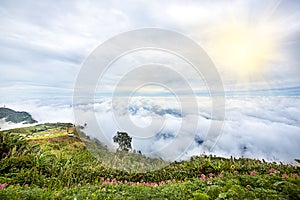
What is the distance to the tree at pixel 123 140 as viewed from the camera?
10422 mm

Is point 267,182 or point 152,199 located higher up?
point 267,182

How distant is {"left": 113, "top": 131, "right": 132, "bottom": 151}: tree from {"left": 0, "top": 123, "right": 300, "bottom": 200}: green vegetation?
1.38 ft

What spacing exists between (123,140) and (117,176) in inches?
138

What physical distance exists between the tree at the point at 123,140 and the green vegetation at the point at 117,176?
42 cm

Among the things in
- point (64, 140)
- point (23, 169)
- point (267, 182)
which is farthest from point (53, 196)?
point (64, 140)

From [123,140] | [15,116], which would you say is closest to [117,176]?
[123,140]

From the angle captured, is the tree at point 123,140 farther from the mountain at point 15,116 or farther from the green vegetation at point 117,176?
the mountain at point 15,116

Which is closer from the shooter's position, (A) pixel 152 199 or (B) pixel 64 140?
(A) pixel 152 199

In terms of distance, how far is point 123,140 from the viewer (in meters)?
10.5

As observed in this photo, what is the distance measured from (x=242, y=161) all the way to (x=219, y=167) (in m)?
1.49

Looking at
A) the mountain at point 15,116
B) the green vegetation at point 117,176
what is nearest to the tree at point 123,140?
the green vegetation at point 117,176

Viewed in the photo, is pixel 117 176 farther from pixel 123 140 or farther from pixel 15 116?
pixel 15 116

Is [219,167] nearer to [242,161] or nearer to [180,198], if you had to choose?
[242,161]

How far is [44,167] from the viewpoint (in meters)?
6.84
